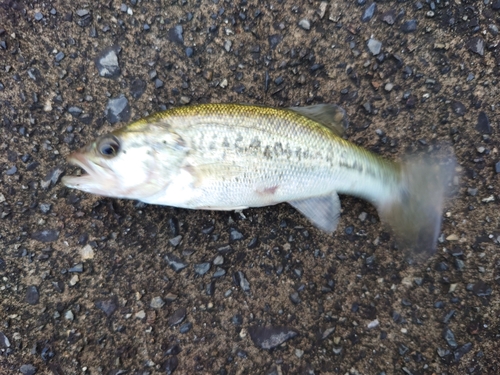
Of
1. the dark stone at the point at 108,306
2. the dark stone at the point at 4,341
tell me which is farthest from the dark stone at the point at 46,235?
the dark stone at the point at 4,341

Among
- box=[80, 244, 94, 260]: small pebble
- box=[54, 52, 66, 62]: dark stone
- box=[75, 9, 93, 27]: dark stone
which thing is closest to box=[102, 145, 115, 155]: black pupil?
box=[80, 244, 94, 260]: small pebble

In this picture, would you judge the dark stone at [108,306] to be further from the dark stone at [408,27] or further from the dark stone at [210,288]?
the dark stone at [408,27]

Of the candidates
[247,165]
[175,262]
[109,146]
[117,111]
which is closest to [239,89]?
[247,165]

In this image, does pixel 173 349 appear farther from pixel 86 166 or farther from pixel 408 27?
pixel 408 27

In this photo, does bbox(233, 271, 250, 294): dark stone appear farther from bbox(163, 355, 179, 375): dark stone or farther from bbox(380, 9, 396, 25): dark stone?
bbox(380, 9, 396, 25): dark stone

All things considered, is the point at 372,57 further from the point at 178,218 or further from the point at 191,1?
the point at 178,218

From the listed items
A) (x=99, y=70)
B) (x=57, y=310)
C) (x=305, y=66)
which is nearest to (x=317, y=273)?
(x=305, y=66)
